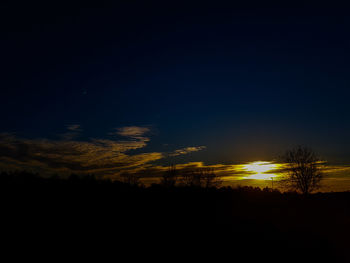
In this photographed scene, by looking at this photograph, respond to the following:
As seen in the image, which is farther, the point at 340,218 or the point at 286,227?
the point at 340,218

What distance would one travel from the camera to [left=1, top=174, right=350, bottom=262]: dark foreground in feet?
34.4

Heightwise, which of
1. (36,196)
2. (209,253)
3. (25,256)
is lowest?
(209,253)

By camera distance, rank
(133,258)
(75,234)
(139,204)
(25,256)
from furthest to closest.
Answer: (139,204) < (75,234) < (133,258) < (25,256)

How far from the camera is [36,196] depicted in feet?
46.4

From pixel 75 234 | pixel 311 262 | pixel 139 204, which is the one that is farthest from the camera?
pixel 139 204

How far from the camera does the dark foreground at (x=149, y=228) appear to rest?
1049 cm

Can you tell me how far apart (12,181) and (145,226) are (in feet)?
32.7

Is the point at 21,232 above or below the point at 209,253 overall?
above

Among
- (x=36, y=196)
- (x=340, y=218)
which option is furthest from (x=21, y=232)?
(x=340, y=218)

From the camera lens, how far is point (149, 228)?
1300 centimetres

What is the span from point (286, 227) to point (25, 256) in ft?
50.1

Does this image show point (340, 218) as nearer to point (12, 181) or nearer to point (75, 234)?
point (75, 234)

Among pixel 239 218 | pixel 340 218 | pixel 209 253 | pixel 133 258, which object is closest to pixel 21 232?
pixel 133 258

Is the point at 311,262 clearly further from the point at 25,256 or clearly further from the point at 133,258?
the point at 25,256
